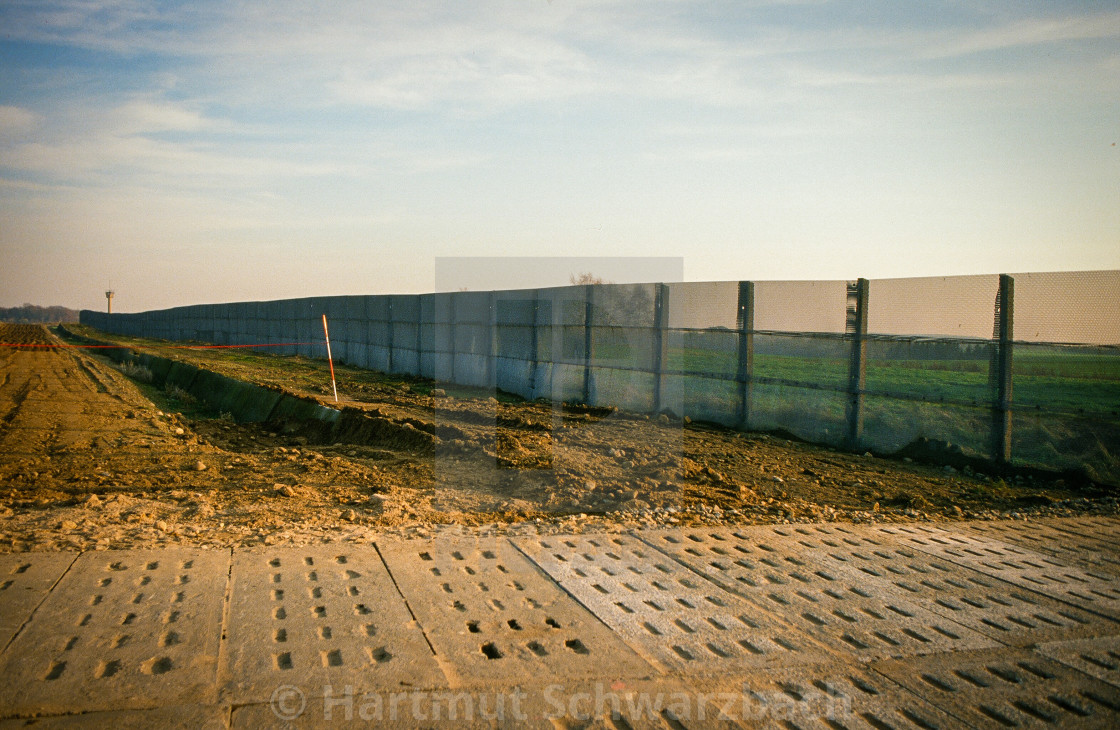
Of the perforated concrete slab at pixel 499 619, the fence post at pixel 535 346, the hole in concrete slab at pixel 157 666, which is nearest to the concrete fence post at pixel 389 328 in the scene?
the fence post at pixel 535 346

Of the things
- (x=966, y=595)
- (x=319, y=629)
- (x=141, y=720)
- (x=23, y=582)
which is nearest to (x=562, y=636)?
(x=319, y=629)

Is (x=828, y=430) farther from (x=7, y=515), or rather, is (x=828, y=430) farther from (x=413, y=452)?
(x=7, y=515)

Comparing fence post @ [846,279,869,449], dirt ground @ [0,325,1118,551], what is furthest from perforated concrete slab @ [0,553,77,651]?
fence post @ [846,279,869,449]

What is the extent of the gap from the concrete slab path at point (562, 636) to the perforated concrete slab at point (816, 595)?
0.02 metres

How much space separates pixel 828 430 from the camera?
1045 centimetres

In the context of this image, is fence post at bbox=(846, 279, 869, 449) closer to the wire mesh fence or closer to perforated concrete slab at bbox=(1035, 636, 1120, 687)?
the wire mesh fence

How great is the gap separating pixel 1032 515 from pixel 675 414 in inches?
243

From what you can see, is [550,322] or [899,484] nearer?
[899,484]

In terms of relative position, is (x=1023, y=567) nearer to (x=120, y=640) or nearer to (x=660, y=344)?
(x=120, y=640)

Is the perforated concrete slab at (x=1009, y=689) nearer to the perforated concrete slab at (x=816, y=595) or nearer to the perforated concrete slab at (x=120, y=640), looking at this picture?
the perforated concrete slab at (x=816, y=595)

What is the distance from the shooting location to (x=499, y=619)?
13.1 ft

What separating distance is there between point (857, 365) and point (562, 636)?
768 cm

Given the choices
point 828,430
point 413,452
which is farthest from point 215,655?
point 828,430

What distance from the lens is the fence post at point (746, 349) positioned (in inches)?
449
